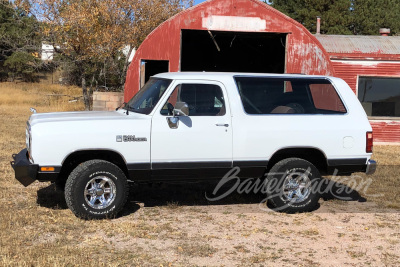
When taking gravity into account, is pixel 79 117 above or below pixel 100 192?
above

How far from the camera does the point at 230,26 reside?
49.1 ft

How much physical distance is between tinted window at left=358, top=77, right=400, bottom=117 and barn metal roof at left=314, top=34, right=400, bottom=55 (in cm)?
91

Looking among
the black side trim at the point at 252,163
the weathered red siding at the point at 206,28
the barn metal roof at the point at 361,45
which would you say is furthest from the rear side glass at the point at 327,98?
the barn metal roof at the point at 361,45

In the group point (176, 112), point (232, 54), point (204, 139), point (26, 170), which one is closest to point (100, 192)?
point (26, 170)

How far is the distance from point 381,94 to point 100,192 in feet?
41.2

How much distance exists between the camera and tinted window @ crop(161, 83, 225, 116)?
23.5ft

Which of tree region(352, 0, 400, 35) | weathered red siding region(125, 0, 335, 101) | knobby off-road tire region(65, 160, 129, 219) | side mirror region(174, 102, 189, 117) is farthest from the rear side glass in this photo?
tree region(352, 0, 400, 35)

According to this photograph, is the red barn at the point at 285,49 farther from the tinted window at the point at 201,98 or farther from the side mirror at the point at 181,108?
the side mirror at the point at 181,108

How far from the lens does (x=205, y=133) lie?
704cm

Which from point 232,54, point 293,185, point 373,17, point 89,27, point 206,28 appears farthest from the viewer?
point 373,17

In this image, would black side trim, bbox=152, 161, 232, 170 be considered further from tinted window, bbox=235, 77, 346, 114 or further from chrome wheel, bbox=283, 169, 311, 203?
chrome wheel, bbox=283, 169, 311, 203

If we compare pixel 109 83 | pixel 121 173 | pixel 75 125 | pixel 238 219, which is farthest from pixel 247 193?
pixel 109 83

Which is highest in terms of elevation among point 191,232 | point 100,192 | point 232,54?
point 232,54

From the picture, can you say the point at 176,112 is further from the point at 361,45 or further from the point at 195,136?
the point at 361,45
